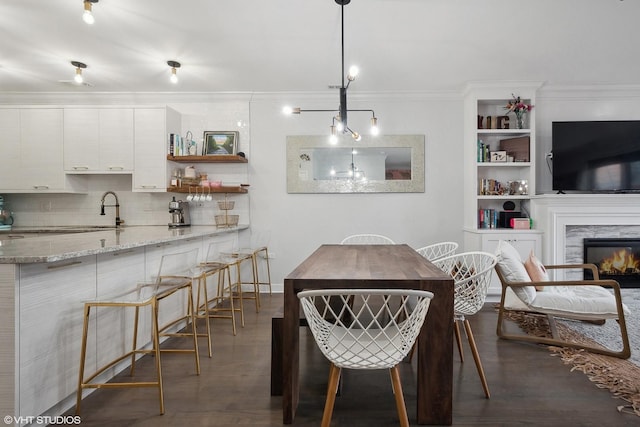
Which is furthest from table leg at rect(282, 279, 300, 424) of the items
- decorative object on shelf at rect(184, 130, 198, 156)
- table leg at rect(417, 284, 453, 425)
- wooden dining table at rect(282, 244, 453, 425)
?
decorative object on shelf at rect(184, 130, 198, 156)

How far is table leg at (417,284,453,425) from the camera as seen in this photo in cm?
169

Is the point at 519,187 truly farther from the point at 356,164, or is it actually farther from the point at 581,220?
the point at 356,164

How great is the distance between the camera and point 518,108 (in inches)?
162

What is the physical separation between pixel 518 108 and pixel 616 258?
6.75 ft

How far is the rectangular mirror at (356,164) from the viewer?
4.52 meters

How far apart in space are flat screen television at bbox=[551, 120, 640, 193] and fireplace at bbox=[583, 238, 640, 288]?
627 mm

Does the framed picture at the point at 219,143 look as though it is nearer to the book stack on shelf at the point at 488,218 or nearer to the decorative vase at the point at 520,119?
the book stack on shelf at the point at 488,218

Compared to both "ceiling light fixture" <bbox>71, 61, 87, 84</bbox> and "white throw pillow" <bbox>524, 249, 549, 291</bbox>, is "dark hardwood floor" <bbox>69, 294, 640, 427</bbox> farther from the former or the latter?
"ceiling light fixture" <bbox>71, 61, 87, 84</bbox>

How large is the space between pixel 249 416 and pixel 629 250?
14.9 ft

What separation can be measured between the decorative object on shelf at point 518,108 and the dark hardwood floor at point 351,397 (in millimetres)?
2744

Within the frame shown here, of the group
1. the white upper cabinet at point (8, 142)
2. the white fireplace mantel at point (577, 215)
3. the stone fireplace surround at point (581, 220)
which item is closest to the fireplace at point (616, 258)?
the stone fireplace surround at point (581, 220)

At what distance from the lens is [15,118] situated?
4.23 metres

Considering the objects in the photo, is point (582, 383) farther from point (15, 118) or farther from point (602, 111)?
point (15, 118)

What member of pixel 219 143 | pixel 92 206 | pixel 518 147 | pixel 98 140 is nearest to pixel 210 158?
pixel 219 143
